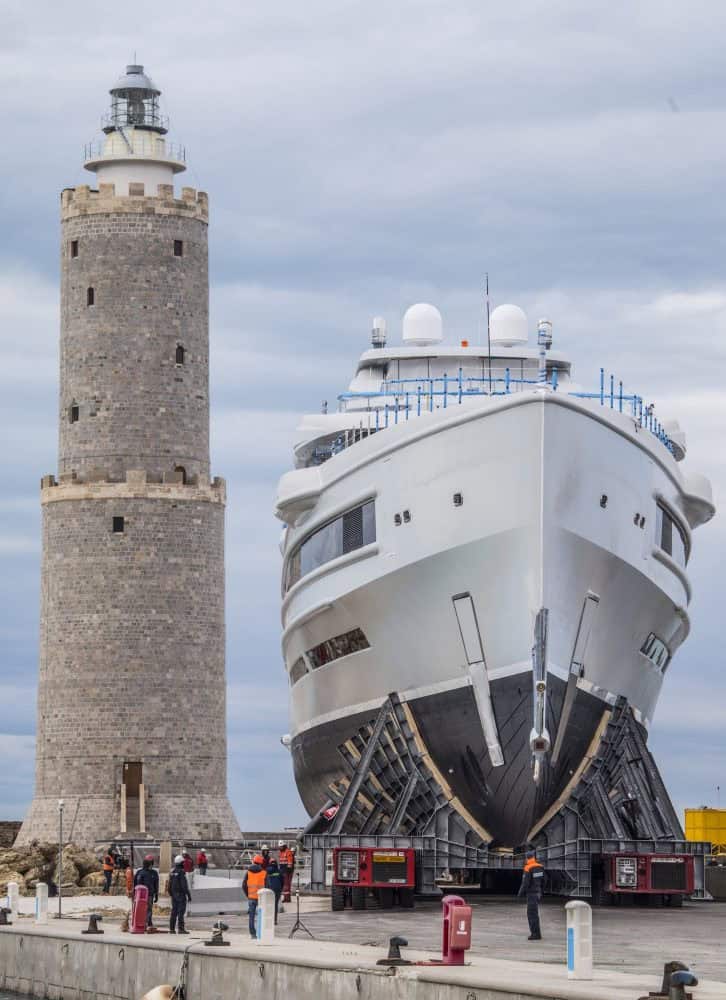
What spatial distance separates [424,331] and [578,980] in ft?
76.7

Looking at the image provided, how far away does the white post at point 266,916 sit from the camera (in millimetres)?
22469

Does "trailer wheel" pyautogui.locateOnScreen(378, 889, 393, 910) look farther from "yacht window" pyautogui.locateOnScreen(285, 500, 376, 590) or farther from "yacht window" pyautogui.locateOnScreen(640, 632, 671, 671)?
"yacht window" pyautogui.locateOnScreen(640, 632, 671, 671)

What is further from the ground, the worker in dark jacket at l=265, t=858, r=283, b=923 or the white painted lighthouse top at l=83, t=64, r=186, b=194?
the white painted lighthouse top at l=83, t=64, r=186, b=194

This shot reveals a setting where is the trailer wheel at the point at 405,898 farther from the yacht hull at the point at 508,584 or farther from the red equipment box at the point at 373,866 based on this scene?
the yacht hull at the point at 508,584

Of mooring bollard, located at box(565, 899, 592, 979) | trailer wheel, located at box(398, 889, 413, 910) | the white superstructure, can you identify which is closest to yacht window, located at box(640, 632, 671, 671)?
the white superstructure

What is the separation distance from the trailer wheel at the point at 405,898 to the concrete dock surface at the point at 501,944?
0.98ft

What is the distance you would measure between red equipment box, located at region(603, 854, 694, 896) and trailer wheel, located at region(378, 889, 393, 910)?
117 inches

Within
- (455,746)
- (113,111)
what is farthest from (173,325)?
(455,746)

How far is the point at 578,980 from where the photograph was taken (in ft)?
58.0

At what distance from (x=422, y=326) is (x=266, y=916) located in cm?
1905

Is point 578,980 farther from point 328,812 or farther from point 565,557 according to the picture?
point 328,812

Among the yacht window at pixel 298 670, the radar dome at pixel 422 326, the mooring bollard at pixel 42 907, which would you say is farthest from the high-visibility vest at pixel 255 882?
the radar dome at pixel 422 326

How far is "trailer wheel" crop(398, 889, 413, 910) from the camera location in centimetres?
2934

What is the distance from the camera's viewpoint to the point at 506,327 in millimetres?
39969
